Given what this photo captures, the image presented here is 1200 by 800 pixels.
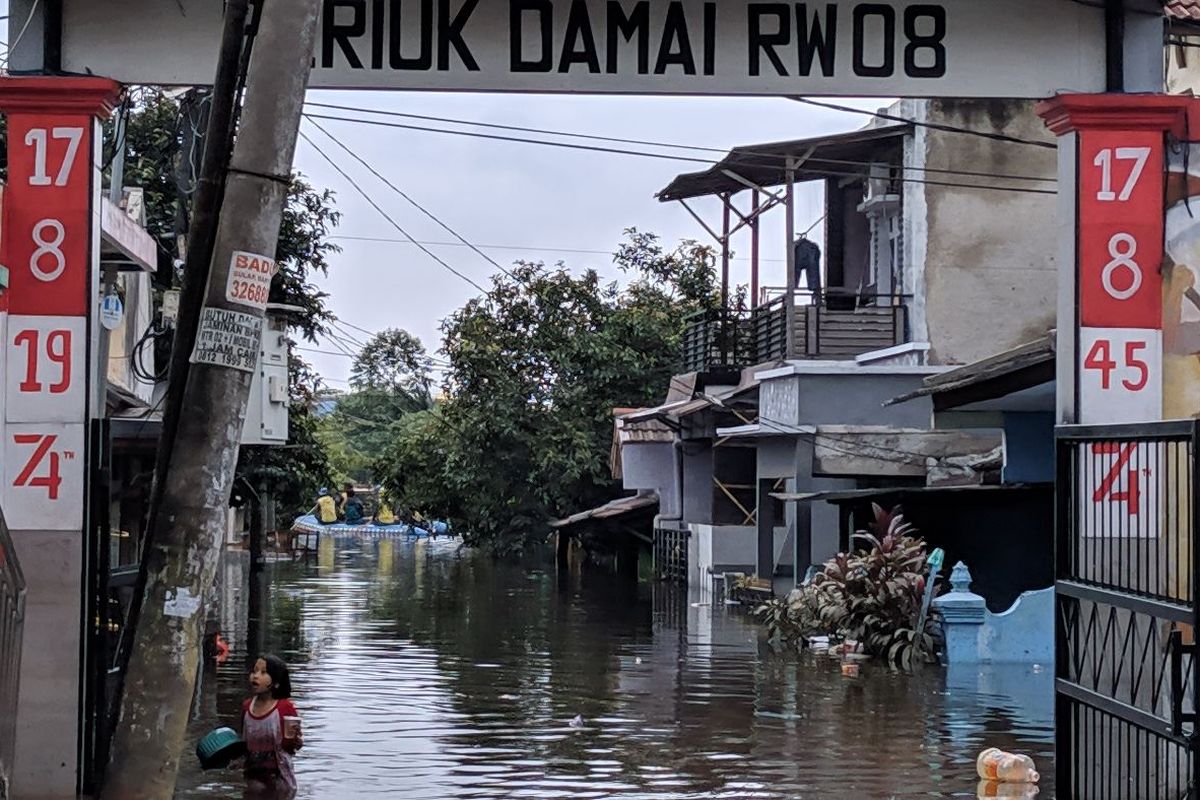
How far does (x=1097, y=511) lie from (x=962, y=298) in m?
18.3

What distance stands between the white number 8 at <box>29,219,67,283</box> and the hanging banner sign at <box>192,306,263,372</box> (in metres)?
2.57

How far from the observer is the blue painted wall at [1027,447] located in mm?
21578

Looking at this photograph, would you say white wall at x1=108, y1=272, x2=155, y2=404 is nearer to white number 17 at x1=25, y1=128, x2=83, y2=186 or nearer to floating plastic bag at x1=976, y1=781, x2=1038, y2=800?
white number 17 at x1=25, y1=128, x2=83, y2=186

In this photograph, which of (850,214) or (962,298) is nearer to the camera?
(962,298)

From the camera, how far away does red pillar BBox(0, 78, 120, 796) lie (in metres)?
9.43

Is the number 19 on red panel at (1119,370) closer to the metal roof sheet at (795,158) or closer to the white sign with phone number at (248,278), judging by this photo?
the white sign with phone number at (248,278)

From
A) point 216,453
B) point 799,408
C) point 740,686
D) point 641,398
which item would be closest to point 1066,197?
point 216,453

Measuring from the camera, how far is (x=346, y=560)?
47.4 metres

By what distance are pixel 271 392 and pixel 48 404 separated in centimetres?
2126

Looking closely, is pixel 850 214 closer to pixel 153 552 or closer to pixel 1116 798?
pixel 1116 798

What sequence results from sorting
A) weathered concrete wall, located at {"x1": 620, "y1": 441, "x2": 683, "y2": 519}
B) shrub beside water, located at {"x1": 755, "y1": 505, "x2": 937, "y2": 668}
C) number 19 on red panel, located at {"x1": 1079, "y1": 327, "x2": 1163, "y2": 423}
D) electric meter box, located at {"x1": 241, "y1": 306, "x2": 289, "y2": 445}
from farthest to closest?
weathered concrete wall, located at {"x1": 620, "y1": 441, "x2": 683, "y2": 519} → electric meter box, located at {"x1": 241, "y1": 306, "x2": 289, "y2": 445} → shrub beside water, located at {"x1": 755, "y1": 505, "x2": 937, "y2": 668} → number 19 on red panel, located at {"x1": 1079, "y1": 327, "x2": 1163, "y2": 423}

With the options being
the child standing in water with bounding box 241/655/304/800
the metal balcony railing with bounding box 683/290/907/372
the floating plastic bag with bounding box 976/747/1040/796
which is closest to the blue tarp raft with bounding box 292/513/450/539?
the metal balcony railing with bounding box 683/290/907/372

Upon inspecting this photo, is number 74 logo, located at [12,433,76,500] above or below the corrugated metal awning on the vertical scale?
above

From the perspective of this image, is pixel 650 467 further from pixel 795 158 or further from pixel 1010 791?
pixel 1010 791
